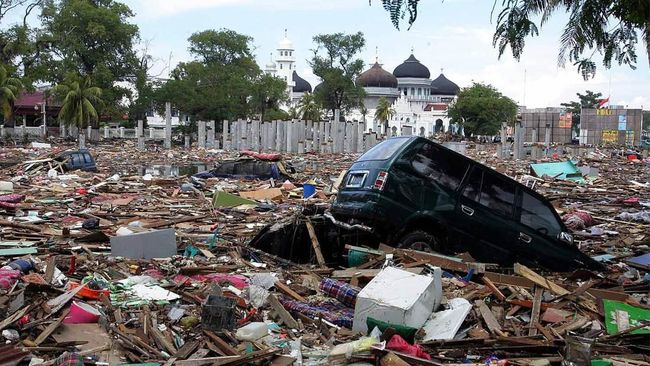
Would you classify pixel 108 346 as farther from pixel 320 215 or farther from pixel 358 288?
pixel 320 215

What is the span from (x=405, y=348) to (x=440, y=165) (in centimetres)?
389

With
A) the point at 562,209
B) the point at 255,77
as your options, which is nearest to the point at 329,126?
the point at 255,77

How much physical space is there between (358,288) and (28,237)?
556 cm

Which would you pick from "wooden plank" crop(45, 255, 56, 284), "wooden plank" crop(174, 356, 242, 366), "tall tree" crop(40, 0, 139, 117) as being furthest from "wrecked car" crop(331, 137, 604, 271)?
"tall tree" crop(40, 0, 139, 117)

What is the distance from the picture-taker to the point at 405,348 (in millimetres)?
4812

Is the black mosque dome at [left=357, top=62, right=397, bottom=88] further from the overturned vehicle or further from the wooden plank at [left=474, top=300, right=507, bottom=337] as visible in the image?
the wooden plank at [left=474, top=300, right=507, bottom=337]

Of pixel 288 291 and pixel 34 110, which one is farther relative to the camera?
pixel 34 110

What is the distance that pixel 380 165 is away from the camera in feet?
26.7

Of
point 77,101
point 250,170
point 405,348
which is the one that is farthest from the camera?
point 77,101

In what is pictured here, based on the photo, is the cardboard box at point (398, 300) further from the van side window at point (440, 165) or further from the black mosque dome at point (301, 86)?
the black mosque dome at point (301, 86)

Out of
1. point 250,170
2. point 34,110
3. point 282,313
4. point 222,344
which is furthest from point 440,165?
point 34,110

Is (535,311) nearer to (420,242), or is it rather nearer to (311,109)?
(420,242)

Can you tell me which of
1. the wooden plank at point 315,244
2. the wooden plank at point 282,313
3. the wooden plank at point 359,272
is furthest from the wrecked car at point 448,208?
the wooden plank at point 282,313

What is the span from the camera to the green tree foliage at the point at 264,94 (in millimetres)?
69125
